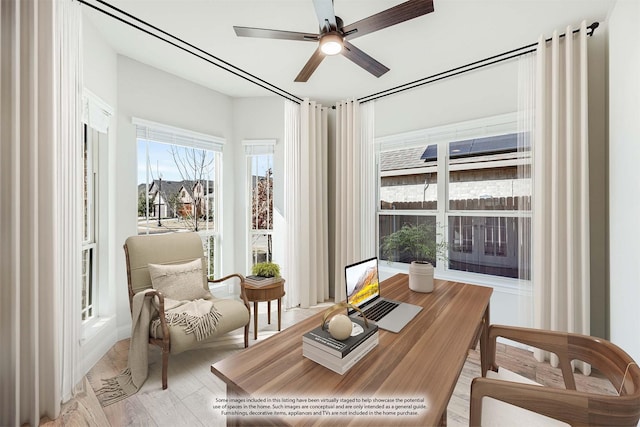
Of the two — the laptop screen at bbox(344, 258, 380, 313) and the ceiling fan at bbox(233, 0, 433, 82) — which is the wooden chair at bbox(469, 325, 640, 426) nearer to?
the laptop screen at bbox(344, 258, 380, 313)

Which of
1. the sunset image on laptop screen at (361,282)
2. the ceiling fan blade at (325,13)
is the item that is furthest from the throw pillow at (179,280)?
the ceiling fan blade at (325,13)

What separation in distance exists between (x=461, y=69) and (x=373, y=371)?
2883 mm

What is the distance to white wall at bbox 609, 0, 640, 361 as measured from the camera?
1.53m

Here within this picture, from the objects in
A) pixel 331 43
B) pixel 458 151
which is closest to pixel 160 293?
pixel 331 43

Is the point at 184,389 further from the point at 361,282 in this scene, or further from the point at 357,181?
the point at 357,181

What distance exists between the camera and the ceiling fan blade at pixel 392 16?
1.45m

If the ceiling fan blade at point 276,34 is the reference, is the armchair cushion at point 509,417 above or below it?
below

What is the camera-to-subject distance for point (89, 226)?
2473 mm

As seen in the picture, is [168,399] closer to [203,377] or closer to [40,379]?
[203,377]

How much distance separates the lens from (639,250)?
4.88ft

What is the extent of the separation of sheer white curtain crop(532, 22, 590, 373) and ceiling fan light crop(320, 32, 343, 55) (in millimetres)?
1728

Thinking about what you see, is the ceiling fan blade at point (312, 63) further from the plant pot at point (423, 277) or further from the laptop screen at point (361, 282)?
the plant pot at point (423, 277)

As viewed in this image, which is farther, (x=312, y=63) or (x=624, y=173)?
(x=312, y=63)

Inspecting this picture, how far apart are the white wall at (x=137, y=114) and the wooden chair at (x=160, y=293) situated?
1.53 ft
